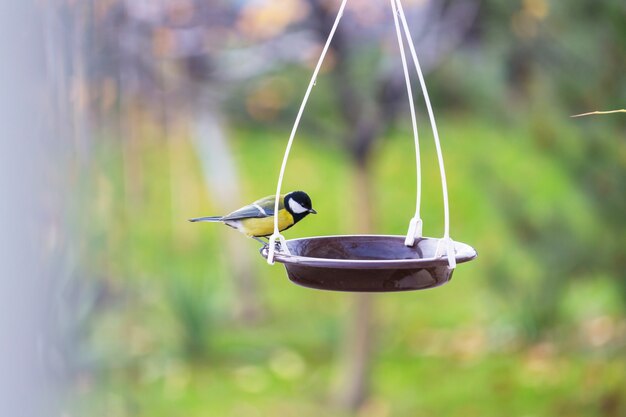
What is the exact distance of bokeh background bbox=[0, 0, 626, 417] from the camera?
3.85 metres

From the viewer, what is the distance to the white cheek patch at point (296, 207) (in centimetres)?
187

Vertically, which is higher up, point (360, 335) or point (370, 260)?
point (370, 260)

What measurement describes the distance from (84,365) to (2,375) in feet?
6.06

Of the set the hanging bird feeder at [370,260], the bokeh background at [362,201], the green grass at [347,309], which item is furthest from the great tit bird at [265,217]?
the green grass at [347,309]

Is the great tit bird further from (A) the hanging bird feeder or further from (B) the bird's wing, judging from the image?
(A) the hanging bird feeder

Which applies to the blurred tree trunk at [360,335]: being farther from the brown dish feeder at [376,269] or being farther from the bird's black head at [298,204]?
the brown dish feeder at [376,269]

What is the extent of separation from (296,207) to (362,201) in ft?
7.76

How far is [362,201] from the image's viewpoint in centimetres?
423

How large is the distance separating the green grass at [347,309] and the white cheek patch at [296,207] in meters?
2.04

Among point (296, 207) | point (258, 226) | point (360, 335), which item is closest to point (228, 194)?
point (360, 335)

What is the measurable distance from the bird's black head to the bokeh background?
1582 millimetres

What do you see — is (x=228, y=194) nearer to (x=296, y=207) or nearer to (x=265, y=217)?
(x=265, y=217)

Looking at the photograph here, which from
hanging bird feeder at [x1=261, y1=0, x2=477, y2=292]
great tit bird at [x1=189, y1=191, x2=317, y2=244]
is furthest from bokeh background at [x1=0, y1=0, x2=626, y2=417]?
hanging bird feeder at [x1=261, y1=0, x2=477, y2=292]

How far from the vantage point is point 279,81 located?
4.41 m
